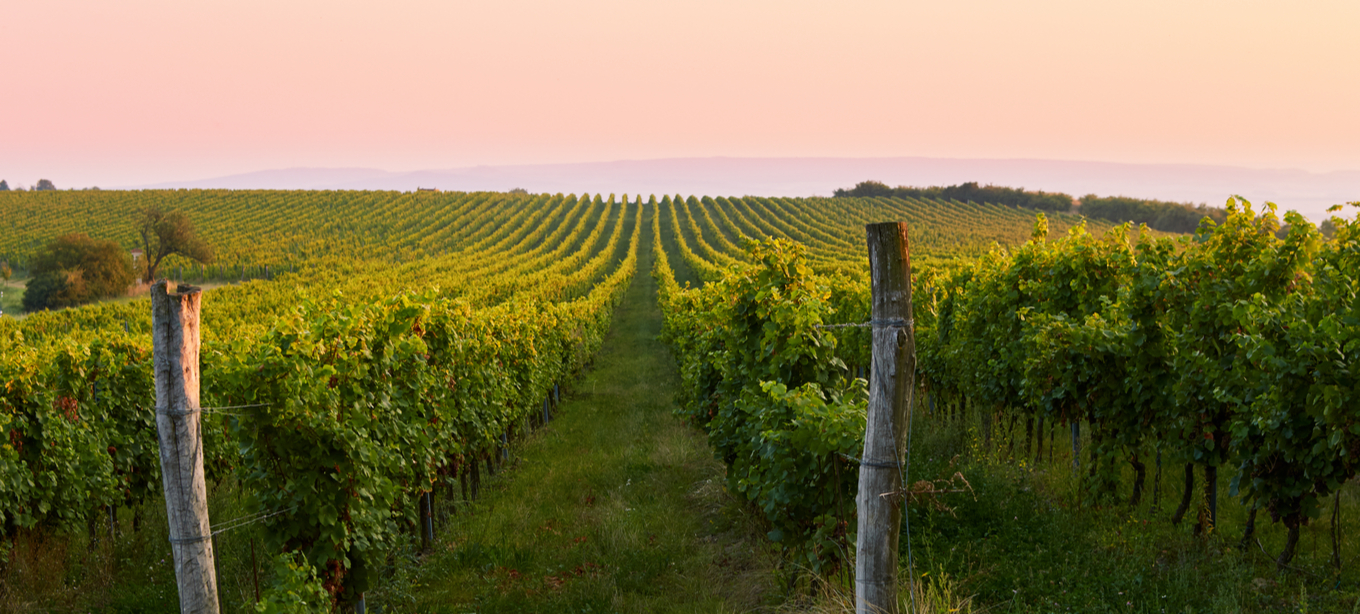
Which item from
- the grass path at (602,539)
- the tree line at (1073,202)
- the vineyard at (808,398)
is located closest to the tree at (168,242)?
the vineyard at (808,398)

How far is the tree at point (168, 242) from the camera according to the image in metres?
62.1

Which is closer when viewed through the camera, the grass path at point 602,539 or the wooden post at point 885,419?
the wooden post at point 885,419

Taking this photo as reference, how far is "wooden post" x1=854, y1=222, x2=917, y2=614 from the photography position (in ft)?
13.4

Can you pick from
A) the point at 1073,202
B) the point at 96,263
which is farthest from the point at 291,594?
the point at 1073,202

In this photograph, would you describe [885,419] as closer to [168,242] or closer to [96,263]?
[96,263]

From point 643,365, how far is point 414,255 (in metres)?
50.2

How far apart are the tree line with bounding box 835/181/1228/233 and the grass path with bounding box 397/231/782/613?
7174 centimetres

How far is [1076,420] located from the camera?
8.93m

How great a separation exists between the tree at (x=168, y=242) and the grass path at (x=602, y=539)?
62622 mm

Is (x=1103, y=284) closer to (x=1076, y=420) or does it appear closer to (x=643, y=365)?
(x=1076, y=420)

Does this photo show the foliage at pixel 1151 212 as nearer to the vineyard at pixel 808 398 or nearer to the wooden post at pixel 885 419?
the vineyard at pixel 808 398

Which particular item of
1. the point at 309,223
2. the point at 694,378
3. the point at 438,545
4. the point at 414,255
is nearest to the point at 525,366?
the point at 694,378

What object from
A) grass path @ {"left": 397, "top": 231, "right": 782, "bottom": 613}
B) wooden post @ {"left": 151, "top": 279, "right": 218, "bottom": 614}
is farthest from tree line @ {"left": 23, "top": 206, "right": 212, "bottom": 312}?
wooden post @ {"left": 151, "top": 279, "right": 218, "bottom": 614}

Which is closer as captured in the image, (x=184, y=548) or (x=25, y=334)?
(x=184, y=548)
